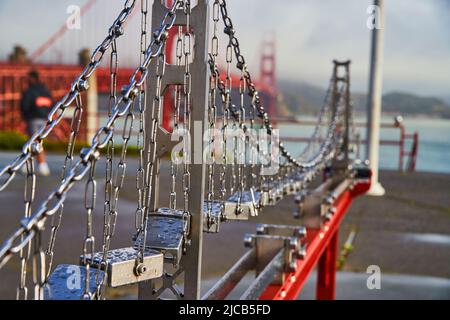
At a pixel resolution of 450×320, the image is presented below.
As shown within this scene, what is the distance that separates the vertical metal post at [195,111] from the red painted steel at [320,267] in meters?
0.54

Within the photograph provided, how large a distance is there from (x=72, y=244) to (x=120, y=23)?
313 cm

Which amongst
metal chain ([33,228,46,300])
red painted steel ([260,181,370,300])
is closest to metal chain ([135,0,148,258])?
metal chain ([33,228,46,300])

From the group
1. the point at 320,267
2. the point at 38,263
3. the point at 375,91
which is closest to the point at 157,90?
the point at 38,263

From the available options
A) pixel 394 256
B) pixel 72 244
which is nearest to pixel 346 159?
pixel 394 256

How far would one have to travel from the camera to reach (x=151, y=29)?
1295mm

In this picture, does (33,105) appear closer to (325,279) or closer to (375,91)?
(375,91)

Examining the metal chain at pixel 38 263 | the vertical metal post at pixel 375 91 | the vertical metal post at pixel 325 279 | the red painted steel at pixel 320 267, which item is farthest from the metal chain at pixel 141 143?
the vertical metal post at pixel 375 91

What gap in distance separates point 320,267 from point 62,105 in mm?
2133

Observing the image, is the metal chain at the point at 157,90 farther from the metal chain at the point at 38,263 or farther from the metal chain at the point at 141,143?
the metal chain at the point at 38,263

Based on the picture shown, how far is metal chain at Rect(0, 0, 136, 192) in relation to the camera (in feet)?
3.36

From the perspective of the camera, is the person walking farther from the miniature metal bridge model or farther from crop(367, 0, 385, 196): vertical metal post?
the miniature metal bridge model

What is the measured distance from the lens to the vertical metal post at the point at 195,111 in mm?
1278

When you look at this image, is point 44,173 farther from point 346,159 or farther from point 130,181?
point 346,159

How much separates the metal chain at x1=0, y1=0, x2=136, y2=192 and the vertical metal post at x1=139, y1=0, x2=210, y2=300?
14 centimetres
